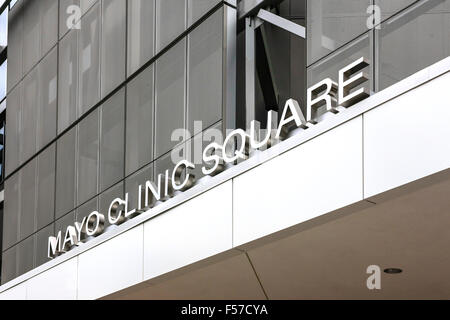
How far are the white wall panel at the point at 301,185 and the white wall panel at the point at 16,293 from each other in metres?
8.56

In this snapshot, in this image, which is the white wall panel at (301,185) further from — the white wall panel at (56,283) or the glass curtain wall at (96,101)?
the white wall panel at (56,283)

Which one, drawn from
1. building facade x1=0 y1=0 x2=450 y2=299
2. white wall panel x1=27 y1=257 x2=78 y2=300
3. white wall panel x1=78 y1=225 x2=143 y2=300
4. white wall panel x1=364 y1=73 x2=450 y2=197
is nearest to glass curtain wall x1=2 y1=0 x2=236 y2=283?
building facade x1=0 y1=0 x2=450 y2=299

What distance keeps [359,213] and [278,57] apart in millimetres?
6058

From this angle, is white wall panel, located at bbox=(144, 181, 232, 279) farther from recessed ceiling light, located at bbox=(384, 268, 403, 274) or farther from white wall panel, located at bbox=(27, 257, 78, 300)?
white wall panel, located at bbox=(27, 257, 78, 300)

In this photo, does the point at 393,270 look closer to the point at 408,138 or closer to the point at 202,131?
A: the point at 408,138

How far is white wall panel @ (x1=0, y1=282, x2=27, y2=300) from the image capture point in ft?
74.5

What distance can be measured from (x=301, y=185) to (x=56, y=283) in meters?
8.50

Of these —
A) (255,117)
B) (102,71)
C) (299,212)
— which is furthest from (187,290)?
(102,71)

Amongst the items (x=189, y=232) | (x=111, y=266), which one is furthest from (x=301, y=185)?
(x=111, y=266)

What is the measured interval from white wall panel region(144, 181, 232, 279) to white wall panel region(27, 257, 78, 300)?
3026 mm

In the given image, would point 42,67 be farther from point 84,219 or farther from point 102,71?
point 84,219

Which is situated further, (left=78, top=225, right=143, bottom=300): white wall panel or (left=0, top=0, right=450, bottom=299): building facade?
(left=78, top=225, right=143, bottom=300): white wall panel

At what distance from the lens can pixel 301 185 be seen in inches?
571

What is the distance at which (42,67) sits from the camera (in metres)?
26.6
